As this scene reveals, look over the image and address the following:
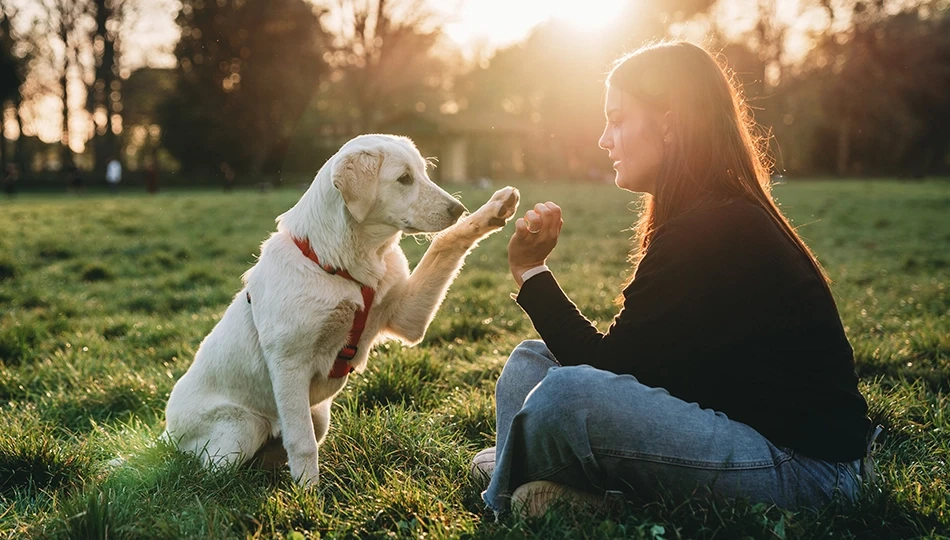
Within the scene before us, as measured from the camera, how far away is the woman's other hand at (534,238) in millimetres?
2822

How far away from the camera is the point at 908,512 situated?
2.55 meters

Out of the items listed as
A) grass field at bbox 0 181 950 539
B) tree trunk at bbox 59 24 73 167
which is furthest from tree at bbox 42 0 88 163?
grass field at bbox 0 181 950 539

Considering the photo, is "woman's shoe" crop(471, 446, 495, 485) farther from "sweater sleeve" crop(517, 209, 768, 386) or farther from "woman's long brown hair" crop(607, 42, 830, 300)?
"woman's long brown hair" crop(607, 42, 830, 300)

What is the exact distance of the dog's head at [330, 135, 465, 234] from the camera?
3.26 m

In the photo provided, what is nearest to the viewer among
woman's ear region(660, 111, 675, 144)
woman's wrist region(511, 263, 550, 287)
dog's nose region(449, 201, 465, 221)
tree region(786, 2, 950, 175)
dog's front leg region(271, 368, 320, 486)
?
woman's ear region(660, 111, 675, 144)

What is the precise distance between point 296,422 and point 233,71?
136 feet

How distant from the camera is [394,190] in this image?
339 centimetres

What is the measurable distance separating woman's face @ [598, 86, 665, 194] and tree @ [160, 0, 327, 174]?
132ft

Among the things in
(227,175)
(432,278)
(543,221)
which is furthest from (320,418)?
(227,175)

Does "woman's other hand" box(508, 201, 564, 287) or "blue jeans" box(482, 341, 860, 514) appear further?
"woman's other hand" box(508, 201, 564, 287)

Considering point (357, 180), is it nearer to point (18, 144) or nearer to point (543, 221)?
point (543, 221)

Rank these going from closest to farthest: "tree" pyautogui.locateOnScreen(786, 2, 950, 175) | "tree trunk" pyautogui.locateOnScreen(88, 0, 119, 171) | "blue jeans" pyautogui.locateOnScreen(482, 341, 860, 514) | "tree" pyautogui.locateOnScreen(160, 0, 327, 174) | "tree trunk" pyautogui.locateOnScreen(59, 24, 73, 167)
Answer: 1. "blue jeans" pyautogui.locateOnScreen(482, 341, 860, 514)
2. "tree trunk" pyautogui.locateOnScreen(88, 0, 119, 171)
3. "tree trunk" pyautogui.locateOnScreen(59, 24, 73, 167)
4. "tree" pyautogui.locateOnScreen(160, 0, 327, 174)
5. "tree" pyautogui.locateOnScreen(786, 2, 950, 175)

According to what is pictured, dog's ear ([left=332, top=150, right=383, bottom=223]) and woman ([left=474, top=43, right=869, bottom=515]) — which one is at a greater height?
dog's ear ([left=332, top=150, right=383, bottom=223])

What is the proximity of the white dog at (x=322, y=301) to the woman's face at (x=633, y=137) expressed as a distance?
61 cm
